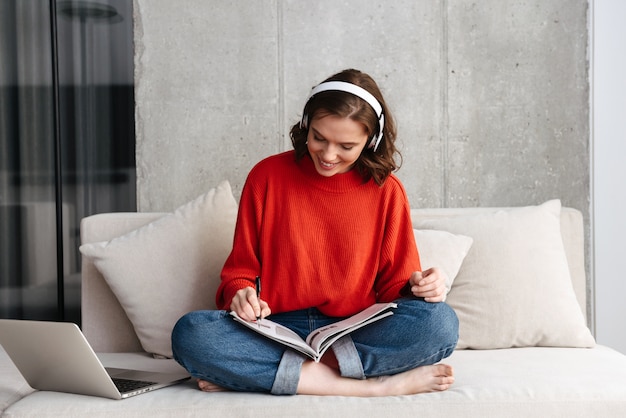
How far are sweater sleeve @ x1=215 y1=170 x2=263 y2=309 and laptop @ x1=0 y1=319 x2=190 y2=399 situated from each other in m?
0.28

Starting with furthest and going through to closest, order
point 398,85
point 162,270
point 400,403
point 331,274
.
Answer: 1. point 398,85
2. point 162,270
3. point 331,274
4. point 400,403

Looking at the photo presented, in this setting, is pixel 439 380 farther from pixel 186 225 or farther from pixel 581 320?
pixel 186 225

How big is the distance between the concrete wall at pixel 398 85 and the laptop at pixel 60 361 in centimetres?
120

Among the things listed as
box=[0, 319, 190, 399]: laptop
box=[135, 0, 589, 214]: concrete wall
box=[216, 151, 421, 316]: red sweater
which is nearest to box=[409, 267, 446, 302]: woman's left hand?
box=[216, 151, 421, 316]: red sweater

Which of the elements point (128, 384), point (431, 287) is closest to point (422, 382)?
point (431, 287)

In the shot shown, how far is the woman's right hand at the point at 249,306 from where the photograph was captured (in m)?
1.74

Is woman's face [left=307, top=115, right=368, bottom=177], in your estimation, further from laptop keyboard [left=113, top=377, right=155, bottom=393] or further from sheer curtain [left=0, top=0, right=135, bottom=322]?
sheer curtain [left=0, top=0, right=135, bottom=322]

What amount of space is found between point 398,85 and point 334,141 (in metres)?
1.13

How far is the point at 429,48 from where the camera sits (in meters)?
2.85

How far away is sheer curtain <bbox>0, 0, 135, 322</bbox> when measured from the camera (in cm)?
311

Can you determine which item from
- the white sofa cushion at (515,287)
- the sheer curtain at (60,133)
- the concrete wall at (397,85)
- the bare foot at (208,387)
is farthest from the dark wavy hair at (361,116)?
the sheer curtain at (60,133)

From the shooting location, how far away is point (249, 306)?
1.74m

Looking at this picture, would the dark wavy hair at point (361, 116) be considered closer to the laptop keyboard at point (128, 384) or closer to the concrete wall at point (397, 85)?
the laptop keyboard at point (128, 384)

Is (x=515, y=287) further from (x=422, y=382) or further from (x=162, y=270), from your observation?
(x=162, y=270)
